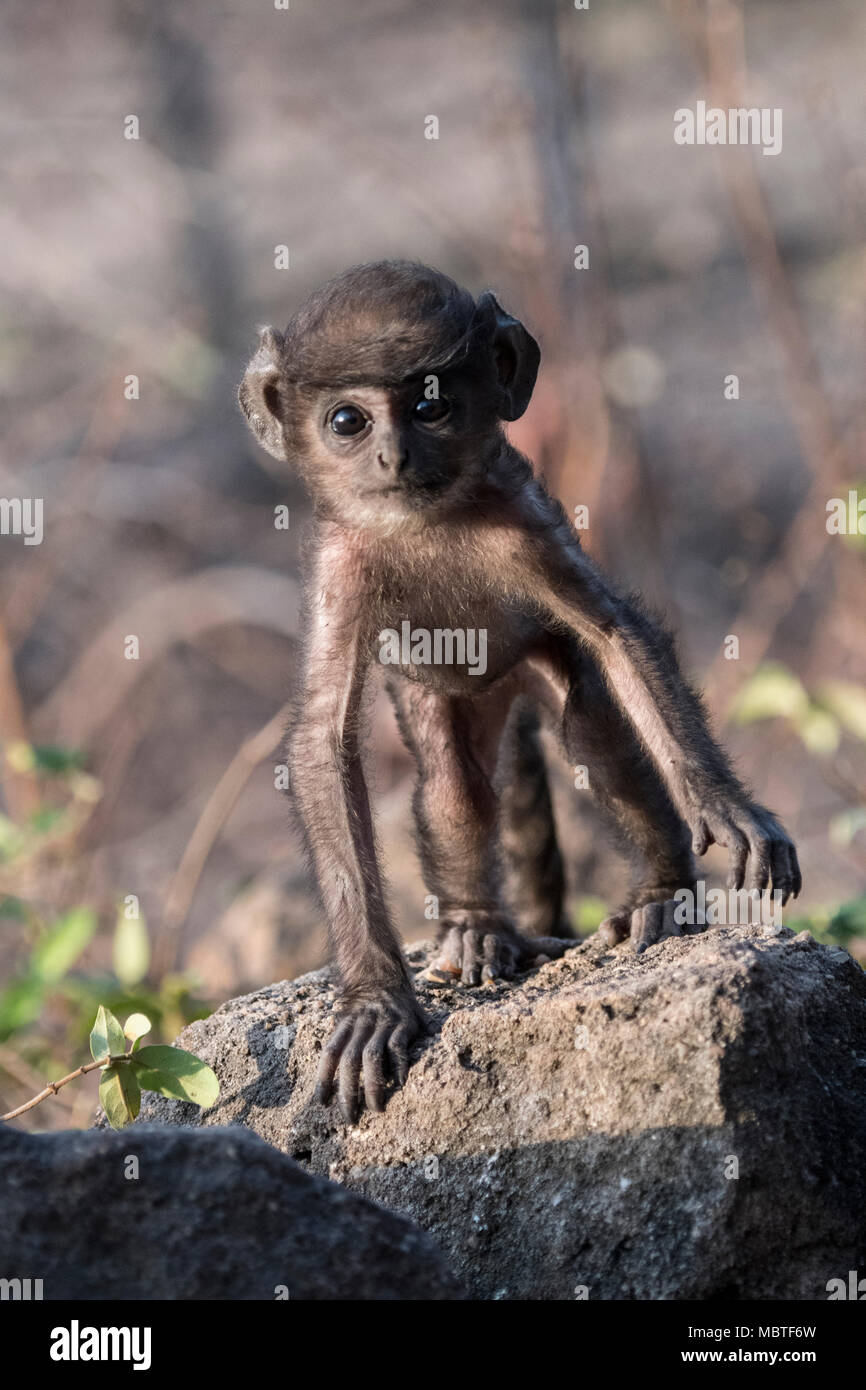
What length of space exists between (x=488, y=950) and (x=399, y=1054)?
966 mm

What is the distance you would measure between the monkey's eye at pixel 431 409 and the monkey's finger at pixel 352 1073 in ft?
5.68

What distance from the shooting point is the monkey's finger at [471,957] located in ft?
16.5

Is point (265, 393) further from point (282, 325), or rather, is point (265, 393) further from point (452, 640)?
point (282, 325)

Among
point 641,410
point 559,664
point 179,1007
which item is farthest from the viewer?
point 641,410

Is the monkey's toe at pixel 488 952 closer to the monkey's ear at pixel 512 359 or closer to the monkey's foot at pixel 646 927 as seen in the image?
the monkey's foot at pixel 646 927

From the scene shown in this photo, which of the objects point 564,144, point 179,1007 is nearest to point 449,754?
point 179,1007

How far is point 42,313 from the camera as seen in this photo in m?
15.6

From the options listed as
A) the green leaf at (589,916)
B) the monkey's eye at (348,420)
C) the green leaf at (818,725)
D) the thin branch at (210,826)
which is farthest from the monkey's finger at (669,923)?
the thin branch at (210,826)

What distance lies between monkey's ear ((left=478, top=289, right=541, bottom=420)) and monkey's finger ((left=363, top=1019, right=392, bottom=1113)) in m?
1.94

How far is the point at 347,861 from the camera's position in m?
4.59

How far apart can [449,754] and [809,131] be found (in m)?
12.8

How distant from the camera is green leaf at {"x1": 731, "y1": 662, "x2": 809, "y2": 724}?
6914mm
